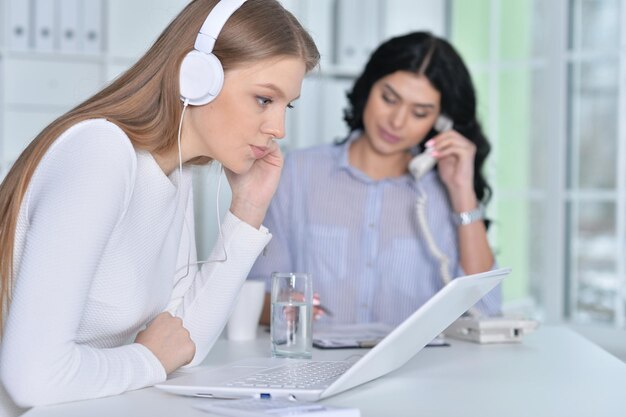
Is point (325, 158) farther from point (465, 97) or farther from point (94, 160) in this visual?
point (94, 160)

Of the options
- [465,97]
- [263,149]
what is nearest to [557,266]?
[465,97]

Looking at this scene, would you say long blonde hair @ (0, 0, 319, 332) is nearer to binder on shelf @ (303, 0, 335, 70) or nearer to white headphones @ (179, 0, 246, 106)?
white headphones @ (179, 0, 246, 106)

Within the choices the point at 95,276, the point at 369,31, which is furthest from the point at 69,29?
the point at 95,276

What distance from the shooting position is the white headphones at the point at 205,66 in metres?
1.38

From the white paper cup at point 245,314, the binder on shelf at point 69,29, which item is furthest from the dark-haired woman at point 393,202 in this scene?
the binder on shelf at point 69,29

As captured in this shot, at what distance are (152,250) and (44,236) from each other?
0.28 m

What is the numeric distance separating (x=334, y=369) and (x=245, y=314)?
484 mm

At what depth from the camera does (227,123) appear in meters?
1.45

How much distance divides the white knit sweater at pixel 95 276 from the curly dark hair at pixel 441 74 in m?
1.15

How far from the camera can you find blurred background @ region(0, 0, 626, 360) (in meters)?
3.39

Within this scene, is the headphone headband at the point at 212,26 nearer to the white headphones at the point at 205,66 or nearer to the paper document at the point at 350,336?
the white headphones at the point at 205,66

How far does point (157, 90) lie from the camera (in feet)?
4.64

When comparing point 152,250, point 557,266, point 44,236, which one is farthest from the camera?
point 557,266

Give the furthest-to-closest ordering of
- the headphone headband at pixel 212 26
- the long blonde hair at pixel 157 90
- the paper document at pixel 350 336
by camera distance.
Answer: the paper document at pixel 350 336
the headphone headband at pixel 212 26
the long blonde hair at pixel 157 90
